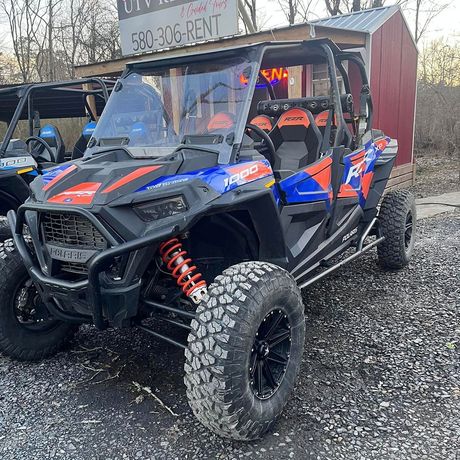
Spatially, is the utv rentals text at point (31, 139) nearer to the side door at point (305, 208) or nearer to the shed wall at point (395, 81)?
the side door at point (305, 208)

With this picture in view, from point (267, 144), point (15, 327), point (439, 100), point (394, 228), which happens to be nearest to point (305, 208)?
point (267, 144)

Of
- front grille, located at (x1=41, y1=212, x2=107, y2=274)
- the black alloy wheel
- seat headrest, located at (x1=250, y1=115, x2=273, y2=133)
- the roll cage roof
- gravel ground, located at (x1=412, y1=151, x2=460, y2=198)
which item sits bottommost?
gravel ground, located at (x1=412, y1=151, x2=460, y2=198)

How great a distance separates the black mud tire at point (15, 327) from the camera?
10.3 ft

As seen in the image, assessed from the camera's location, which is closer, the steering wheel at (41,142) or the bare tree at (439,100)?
the steering wheel at (41,142)

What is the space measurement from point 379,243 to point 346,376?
203cm

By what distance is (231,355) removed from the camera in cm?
231

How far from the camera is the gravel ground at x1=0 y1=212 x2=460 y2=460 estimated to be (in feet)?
8.13

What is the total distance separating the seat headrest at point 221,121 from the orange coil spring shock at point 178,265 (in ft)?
2.48

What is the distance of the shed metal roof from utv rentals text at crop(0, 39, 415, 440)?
577 centimetres

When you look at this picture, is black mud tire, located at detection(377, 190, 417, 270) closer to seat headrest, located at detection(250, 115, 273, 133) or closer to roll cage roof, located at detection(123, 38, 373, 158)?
roll cage roof, located at detection(123, 38, 373, 158)

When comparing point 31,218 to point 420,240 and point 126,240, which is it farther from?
point 420,240

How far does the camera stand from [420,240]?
6199mm

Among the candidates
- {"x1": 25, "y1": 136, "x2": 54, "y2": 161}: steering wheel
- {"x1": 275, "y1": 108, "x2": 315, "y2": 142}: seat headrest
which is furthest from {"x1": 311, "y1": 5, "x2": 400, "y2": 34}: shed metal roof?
{"x1": 25, "y1": 136, "x2": 54, "y2": 161}: steering wheel

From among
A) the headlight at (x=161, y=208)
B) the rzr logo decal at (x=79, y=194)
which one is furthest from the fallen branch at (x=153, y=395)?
the rzr logo decal at (x=79, y=194)
